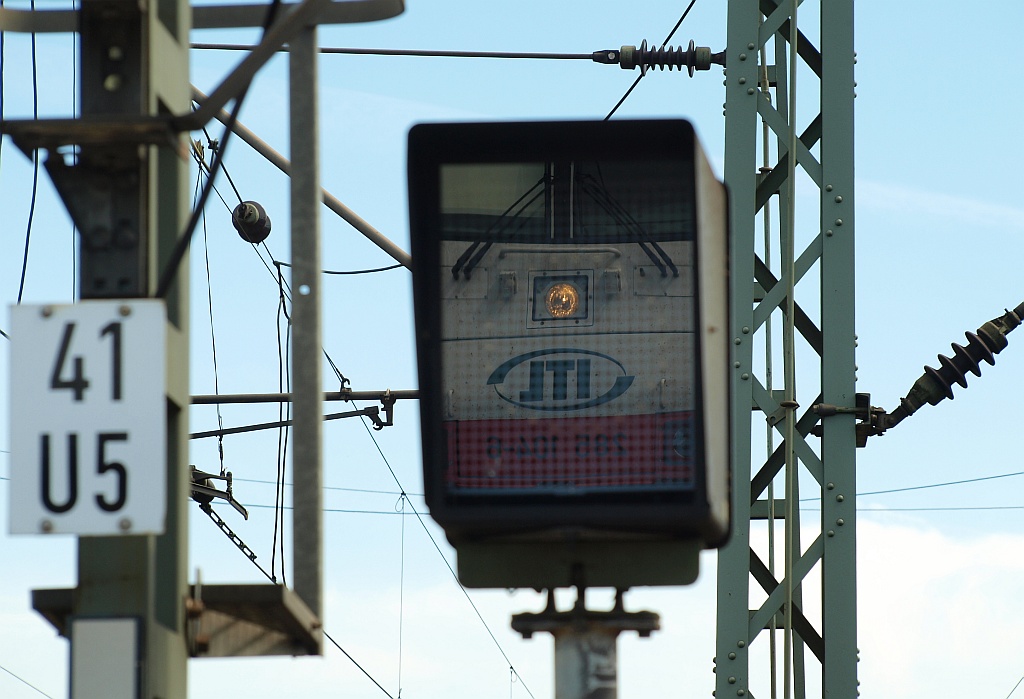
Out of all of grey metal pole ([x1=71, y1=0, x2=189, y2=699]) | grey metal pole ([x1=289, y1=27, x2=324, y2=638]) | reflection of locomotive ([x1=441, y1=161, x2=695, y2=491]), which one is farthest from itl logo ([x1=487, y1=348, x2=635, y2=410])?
grey metal pole ([x1=71, y1=0, x2=189, y2=699])

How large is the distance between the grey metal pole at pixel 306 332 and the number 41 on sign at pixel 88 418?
16.5 inches

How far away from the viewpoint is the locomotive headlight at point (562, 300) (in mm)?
3717

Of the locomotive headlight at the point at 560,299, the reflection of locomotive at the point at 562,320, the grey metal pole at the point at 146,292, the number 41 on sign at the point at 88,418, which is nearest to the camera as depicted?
the number 41 on sign at the point at 88,418

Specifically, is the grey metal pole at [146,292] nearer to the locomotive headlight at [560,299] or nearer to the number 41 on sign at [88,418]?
the number 41 on sign at [88,418]

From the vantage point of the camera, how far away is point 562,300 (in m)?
3.73

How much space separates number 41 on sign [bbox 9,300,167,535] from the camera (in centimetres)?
322

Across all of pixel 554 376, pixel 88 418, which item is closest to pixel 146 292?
pixel 88 418

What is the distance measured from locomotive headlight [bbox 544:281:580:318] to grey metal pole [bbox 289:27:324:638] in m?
0.49

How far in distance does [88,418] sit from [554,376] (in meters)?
0.98

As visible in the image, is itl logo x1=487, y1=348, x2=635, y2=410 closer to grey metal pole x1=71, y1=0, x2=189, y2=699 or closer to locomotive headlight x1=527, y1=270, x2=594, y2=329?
locomotive headlight x1=527, y1=270, x2=594, y2=329

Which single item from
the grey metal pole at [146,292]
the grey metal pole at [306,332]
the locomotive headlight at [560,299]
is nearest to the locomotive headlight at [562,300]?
the locomotive headlight at [560,299]

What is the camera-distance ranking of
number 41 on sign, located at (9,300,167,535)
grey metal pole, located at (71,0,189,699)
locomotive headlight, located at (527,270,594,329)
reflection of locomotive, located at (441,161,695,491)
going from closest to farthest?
number 41 on sign, located at (9,300,167,535) → grey metal pole, located at (71,0,189,699) → reflection of locomotive, located at (441,161,695,491) → locomotive headlight, located at (527,270,594,329)

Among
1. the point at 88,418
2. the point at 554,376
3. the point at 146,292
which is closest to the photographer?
the point at 88,418

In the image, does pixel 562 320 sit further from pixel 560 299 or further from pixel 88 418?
pixel 88 418
